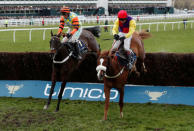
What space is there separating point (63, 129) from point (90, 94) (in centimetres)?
220

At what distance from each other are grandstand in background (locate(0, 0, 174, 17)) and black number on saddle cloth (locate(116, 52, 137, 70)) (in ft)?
112

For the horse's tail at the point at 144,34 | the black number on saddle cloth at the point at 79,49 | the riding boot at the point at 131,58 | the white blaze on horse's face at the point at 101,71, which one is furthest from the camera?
the horse's tail at the point at 144,34

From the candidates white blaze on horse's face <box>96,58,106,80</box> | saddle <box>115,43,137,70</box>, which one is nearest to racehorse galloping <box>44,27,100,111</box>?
saddle <box>115,43,137,70</box>

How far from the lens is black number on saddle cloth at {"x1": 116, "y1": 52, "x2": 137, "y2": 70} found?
5512 millimetres

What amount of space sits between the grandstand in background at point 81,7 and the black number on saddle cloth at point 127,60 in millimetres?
34196

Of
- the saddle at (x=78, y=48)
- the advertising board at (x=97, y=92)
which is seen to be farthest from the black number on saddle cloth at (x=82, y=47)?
the advertising board at (x=97, y=92)

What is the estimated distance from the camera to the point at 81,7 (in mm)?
46656

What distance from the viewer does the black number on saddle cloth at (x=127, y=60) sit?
18.1 feet

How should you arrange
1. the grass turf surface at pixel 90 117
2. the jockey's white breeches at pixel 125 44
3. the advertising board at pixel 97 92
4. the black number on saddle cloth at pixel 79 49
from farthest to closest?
the black number on saddle cloth at pixel 79 49 < the advertising board at pixel 97 92 < the jockey's white breeches at pixel 125 44 < the grass turf surface at pixel 90 117

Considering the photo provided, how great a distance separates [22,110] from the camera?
6156 millimetres

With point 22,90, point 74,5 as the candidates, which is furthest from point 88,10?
point 22,90

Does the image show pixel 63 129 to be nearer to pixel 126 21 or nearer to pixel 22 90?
pixel 126 21

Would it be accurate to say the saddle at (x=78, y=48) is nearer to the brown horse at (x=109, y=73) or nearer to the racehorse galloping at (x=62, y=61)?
the racehorse galloping at (x=62, y=61)

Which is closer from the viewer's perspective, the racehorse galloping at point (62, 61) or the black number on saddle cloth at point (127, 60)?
the black number on saddle cloth at point (127, 60)
